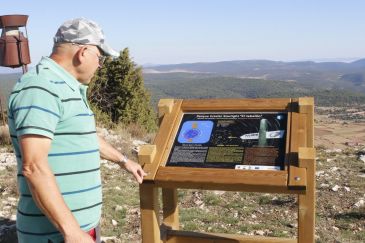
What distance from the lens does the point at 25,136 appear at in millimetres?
2057

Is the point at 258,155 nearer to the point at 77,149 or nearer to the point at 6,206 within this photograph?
the point at 77,149

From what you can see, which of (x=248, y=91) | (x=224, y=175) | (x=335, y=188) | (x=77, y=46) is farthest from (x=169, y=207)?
(x=248, y=91)

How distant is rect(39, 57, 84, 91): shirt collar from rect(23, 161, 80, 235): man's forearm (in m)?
0.41

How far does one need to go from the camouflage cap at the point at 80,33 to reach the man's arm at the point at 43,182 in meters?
0.52

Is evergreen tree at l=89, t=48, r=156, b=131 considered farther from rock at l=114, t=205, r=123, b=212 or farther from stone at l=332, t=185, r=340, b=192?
rock at l=114, t=205, r=123, b=212

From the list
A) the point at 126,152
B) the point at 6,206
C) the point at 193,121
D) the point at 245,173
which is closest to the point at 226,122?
the point at 193,121

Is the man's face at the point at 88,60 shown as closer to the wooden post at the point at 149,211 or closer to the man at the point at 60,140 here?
the man at the point at 60,140

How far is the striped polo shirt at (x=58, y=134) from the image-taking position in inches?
82.7

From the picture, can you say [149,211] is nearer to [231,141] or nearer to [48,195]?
[231,141]

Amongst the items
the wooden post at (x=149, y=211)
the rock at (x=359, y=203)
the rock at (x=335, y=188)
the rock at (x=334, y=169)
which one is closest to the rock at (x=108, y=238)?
the wooden post at (x=149, y=211)

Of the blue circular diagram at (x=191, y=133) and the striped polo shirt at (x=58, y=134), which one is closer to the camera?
the striped polo shirt at (x=58, y=134)

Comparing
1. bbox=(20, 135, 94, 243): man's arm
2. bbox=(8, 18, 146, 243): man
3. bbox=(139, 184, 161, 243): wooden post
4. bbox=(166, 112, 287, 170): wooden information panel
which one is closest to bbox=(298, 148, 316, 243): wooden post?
bbox=(166, 112, 287, 170): wooden information panel

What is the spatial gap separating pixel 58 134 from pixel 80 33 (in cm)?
49

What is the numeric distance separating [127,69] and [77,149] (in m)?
18.3
